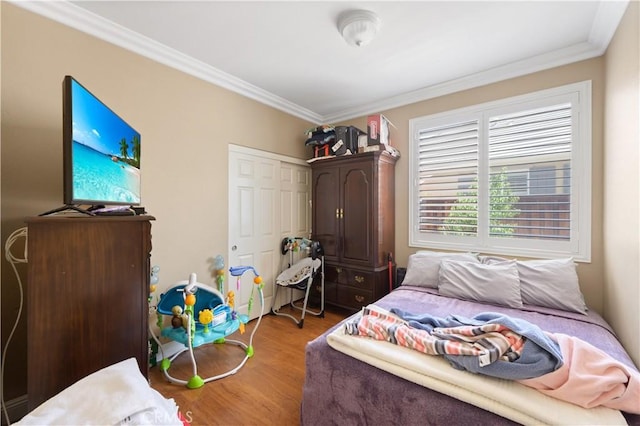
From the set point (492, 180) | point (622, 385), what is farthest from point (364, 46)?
point (622, 385)

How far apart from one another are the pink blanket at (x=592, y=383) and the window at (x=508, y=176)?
5.53 ft

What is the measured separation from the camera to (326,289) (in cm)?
340

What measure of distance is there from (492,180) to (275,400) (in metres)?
2.80

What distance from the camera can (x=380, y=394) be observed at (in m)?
1.25

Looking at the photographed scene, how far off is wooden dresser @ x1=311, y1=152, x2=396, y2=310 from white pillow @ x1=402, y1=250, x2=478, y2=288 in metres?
0.41

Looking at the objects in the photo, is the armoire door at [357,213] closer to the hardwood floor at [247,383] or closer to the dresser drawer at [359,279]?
the dresser drawer at [359,279]

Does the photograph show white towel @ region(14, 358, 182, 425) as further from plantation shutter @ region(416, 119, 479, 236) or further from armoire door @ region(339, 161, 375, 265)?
plantation shutter @ region(416, 119, 479, 236)

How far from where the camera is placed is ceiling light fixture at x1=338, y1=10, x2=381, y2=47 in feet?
6.11

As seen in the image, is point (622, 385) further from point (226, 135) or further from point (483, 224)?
point (226, 135)

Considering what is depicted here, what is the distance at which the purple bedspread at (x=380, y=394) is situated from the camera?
111 centimetres

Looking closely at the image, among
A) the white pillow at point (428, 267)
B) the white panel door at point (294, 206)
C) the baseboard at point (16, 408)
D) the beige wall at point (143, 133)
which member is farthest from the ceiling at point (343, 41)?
the baseboard at point (16, 408)

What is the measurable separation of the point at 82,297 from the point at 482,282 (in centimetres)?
270

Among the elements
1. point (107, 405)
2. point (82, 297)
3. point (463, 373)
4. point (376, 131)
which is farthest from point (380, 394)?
point (376, 131)

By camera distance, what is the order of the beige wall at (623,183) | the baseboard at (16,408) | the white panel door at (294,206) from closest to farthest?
the beige wall at (623,183) → the baseboard at (16,408) → the white panel door at (294,206)
